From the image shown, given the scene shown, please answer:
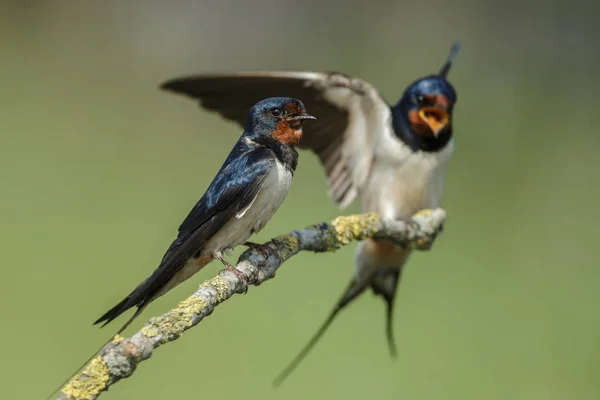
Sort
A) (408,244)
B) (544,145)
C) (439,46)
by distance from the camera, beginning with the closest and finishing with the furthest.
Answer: (408,244) < (544,145) < (439,46)

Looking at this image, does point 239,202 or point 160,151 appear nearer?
point 239,202

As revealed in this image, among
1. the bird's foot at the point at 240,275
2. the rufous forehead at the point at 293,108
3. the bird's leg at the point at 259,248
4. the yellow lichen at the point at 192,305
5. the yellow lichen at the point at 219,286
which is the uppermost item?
the rufous forehead at the point at 293,108

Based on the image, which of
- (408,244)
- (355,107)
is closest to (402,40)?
(355,107)

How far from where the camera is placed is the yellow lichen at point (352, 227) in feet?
7.54

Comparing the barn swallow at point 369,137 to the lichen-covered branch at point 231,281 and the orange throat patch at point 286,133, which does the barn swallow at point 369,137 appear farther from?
the orange throat patch at point 286,133

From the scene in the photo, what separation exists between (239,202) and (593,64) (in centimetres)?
504

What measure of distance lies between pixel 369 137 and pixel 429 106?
11.8 inches

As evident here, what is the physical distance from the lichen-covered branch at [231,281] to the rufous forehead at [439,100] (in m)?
0.32

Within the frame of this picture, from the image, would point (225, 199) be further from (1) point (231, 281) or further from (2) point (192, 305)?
(2) point (192, 305)

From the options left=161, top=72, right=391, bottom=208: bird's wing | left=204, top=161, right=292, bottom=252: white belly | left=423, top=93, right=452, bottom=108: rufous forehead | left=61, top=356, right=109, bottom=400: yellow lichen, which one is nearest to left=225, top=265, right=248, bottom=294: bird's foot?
left=204, top=161, right=292, bottom=252: white belly

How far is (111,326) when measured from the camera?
3445 mm

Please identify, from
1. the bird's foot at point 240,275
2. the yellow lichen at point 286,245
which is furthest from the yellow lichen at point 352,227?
the bird's foot at point 240,275

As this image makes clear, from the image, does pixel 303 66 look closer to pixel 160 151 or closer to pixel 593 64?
pixel 160 151

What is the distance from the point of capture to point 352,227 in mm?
2326
